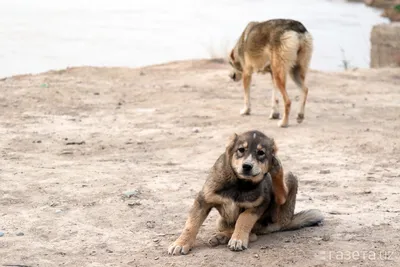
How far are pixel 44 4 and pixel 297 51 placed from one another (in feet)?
55.8

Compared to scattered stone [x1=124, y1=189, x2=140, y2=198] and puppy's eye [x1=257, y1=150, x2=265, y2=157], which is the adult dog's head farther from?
scattered stone [x1=124, y1=189, x2=140, y2=198]

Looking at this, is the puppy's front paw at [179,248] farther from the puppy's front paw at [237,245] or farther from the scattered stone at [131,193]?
the scattered stone at [131,193]


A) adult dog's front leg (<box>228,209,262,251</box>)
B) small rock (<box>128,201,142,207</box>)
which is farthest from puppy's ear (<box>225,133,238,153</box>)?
small rock (<box>128,201,142,207</box>)

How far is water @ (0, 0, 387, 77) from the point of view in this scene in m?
19.9

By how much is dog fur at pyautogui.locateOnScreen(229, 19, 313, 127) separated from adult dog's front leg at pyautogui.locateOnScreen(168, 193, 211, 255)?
5225mm

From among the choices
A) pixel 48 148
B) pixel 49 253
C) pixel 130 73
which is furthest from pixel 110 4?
pixel 49 253

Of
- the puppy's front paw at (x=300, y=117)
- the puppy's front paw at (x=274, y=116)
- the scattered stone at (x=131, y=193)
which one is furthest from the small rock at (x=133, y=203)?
the puppy's front paw at (x=274, y=116)

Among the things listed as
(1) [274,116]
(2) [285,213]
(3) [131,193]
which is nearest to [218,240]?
(2) [285,213]

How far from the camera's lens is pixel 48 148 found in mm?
9758

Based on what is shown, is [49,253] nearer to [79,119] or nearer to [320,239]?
[320,239]

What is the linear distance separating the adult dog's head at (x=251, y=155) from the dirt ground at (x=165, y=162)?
1.93ft

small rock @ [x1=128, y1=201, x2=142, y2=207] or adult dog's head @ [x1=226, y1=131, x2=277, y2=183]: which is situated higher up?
adult dog's head @ [x1=226, y1=131, x2=277, y2=183]

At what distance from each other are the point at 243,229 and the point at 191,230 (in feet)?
1.28

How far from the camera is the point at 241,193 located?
595 cm
